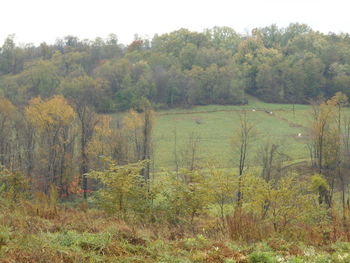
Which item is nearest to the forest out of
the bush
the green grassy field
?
the bush

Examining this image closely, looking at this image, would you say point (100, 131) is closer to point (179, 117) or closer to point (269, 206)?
point (269, 206)

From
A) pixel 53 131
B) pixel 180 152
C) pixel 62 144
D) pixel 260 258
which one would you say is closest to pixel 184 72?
pixel 180 152

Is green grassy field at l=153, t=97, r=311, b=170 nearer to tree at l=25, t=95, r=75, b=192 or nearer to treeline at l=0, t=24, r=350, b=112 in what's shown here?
treeline at l=0, t=24, r=350, b=112

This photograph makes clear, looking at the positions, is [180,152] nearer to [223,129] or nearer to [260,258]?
[223,129]

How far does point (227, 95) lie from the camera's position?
263ft

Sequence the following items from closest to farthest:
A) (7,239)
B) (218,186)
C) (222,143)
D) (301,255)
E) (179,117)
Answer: (7,239) → (301,255) → (218,186) → (222,143) → (179,117)

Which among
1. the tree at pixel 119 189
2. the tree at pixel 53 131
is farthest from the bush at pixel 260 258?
the tree at pixel 53 131

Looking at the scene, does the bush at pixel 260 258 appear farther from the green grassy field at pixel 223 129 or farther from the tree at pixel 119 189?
the green grassy field at pixel 223 129

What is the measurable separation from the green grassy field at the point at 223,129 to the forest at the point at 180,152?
380 millimetres

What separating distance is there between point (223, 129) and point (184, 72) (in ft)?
82.4

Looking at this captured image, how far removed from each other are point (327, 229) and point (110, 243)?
8.08m

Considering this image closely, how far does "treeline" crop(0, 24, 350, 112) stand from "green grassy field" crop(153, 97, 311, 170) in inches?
200

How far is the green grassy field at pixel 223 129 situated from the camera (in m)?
51.1

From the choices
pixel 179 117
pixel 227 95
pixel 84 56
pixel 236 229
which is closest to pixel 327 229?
pixel 236 229
